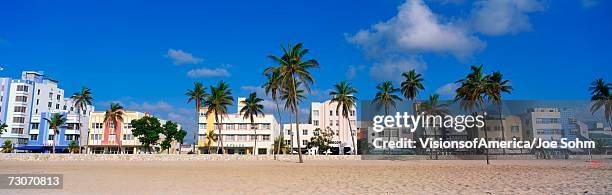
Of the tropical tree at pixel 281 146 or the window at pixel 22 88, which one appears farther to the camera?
the window at pixel 22 88

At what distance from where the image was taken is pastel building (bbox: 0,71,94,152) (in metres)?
81.4

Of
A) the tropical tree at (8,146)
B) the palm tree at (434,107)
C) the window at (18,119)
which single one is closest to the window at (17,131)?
the window at (18,119)

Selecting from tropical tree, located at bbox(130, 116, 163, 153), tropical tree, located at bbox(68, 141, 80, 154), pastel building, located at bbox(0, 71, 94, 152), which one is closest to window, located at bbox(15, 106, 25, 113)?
pastel building, located at bbox(0, 71, 94, 152)

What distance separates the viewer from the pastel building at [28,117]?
81.4 metres

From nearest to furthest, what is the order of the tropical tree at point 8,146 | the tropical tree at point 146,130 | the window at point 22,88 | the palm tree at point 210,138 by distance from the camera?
the tropical tree at point 146,130 < the tropical tree at point 8,146 < the palm tree at point 210,138 < the window at point 22,88

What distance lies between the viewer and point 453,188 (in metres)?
14.6

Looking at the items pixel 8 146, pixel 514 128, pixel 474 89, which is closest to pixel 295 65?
pixel 474 89

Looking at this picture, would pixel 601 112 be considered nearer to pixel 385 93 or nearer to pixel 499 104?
pixel 499 104

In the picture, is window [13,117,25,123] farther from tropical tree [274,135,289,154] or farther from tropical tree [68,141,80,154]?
tropical tree [274,135,289,154]

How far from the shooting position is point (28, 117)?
85.5 m

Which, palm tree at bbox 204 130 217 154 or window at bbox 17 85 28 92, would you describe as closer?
palm tree at bbox 204 130 217 154

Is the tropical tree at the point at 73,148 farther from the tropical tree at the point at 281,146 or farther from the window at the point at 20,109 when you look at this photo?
the tropical tree at the point at 281,146

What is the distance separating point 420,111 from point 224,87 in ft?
93.9

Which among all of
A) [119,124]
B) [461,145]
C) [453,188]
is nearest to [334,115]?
[461,145]
